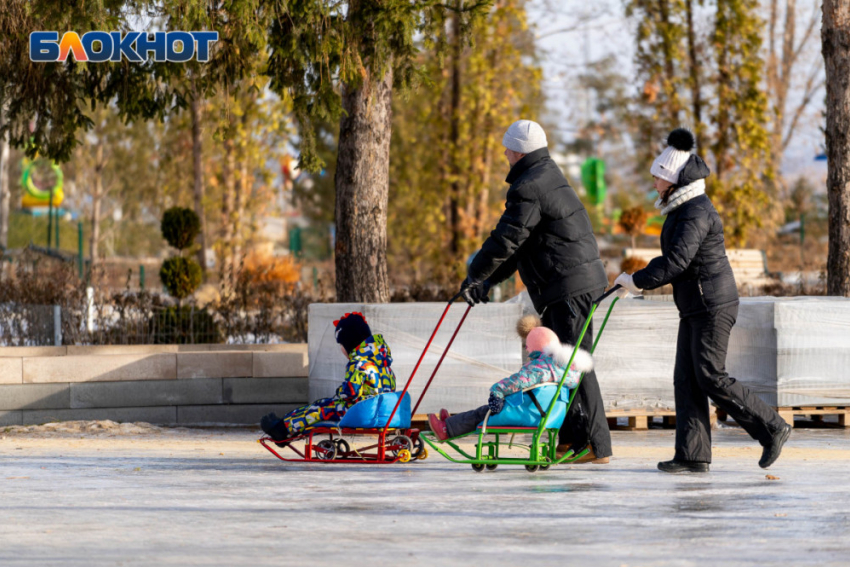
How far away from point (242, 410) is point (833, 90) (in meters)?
6.57

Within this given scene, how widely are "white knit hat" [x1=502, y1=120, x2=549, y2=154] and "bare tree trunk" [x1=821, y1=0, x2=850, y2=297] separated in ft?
17.5

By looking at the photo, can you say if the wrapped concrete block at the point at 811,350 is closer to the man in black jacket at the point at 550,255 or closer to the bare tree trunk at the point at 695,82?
the man in black jacket at the point at 550,255

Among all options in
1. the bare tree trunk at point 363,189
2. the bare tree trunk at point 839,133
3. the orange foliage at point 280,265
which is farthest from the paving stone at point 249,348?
the orange foliage at point 280,265

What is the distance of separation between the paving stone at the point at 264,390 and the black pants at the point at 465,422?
3513mm

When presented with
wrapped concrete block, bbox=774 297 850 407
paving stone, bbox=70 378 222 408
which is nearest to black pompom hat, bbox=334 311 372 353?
paving stone, bbox=70 378 222 408

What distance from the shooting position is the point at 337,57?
406 inches

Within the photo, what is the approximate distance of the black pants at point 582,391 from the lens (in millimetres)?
6797

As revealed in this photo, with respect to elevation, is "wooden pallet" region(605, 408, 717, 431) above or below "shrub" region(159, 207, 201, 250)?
below

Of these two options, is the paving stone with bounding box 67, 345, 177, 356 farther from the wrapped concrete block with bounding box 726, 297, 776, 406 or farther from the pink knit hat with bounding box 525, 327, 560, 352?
the wrapped concrete block with bounding box 726, 297, 776, 406

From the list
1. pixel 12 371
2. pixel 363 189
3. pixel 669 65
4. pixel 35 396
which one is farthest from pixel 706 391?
pixel 669 65

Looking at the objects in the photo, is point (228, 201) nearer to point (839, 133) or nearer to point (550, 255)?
point (839, 133)

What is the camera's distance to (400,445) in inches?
288

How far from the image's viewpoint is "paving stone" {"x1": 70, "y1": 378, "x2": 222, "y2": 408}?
32.1 feet

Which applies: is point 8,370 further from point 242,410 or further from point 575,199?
point 575,199
